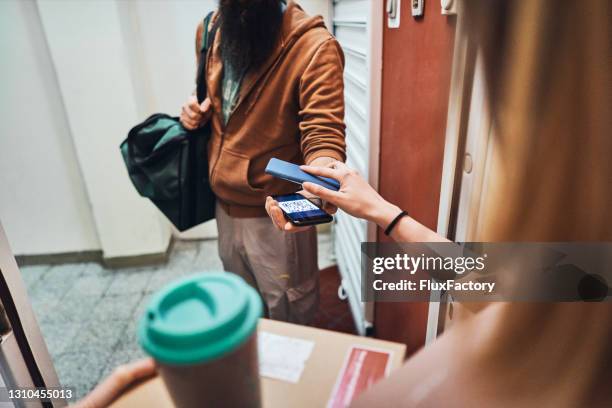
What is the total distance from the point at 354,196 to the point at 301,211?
0.18 m

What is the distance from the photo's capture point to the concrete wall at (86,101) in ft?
6.88

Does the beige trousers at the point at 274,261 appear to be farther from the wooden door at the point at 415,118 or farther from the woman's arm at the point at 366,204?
the woman's arm at the point at 366,204

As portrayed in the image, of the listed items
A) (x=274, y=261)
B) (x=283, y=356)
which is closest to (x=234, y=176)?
(x=274, y=261)

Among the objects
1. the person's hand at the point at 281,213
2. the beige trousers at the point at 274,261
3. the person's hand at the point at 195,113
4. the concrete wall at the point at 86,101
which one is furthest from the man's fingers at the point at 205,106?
the concrete wall at the point at 86,101

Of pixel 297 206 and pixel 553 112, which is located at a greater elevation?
pixel 553 112

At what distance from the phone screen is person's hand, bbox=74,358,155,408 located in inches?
21.4

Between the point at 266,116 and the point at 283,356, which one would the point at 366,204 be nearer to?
the point at 283,356

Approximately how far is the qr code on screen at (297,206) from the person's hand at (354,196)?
132 millimetres

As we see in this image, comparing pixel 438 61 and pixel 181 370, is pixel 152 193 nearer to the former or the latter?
A: pixel 438 61

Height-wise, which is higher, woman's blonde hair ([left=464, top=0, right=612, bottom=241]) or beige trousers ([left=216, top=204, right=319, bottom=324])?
woman's blonde hair ([left=464, top=0, right=612, bottom=241])

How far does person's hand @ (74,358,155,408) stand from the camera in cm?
35

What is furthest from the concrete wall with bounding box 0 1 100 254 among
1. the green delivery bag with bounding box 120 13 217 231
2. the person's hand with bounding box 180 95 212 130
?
the person's hand with bounding box 180 95 212 130

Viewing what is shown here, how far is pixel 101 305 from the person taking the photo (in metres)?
2.20

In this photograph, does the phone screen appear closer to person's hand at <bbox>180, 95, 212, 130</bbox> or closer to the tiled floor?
person's hand at <bbox>180, 95, 212, 130</bbox>
